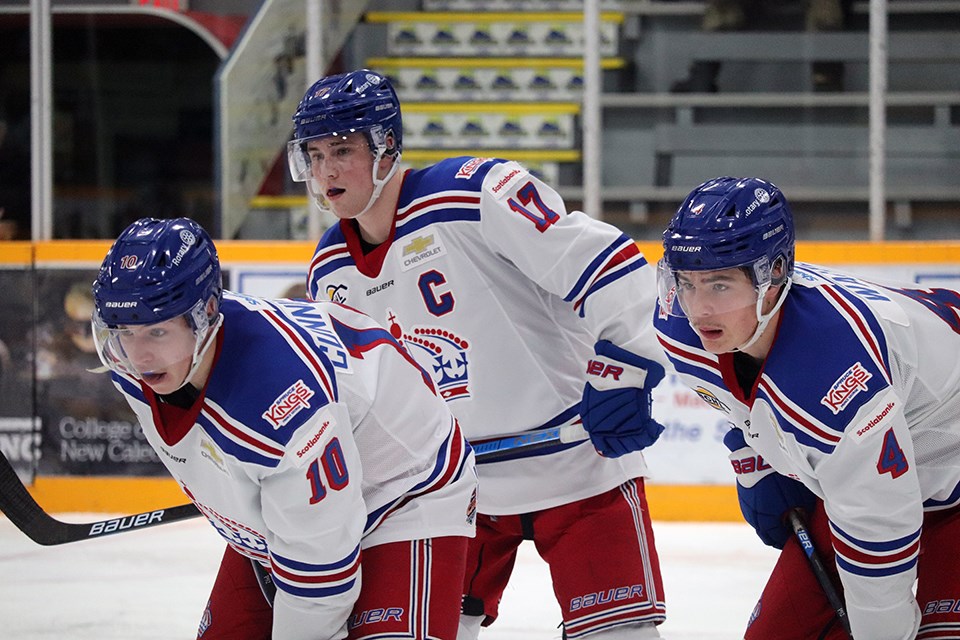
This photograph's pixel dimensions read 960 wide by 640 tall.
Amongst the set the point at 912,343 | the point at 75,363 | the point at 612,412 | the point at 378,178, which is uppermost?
the point at 378,178

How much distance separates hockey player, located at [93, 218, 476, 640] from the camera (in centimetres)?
172

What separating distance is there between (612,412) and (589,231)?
0.35 meters

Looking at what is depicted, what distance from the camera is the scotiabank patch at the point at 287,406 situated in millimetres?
1717

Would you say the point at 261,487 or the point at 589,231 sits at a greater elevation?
the point at 589,231

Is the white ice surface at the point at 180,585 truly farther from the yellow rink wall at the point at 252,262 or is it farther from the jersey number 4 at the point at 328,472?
the jersey number 4 at the point at 328,472

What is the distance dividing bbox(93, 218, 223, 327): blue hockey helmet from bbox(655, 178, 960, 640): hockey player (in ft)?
2.28

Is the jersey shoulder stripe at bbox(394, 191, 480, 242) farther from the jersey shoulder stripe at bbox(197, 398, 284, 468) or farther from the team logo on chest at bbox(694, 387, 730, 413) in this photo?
the jersey shoulder stripe at bbox(197, 398, 284, 468)

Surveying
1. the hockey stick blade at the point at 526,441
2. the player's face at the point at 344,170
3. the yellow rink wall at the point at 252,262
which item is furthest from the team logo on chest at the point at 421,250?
the yellow rink wall at the point at 252,262

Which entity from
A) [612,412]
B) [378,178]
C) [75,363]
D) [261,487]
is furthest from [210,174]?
[261,487]

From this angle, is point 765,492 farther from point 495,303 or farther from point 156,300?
point 156,300

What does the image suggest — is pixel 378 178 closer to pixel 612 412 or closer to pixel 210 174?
pixel 612 412

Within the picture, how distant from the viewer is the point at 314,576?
70.3 inches

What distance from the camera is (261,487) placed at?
1.77 m

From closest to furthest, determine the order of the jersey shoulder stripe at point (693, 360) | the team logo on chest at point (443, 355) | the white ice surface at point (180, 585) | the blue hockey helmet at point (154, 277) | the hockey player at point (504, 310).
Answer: the blue hockey helmet at point (154, 277) < the jersey shoulder stripe at point (693, 360) < the hockey player at point (504, 310) < the team logo on chest at point (443, 355) < the white ice surface at point (180, 585)
